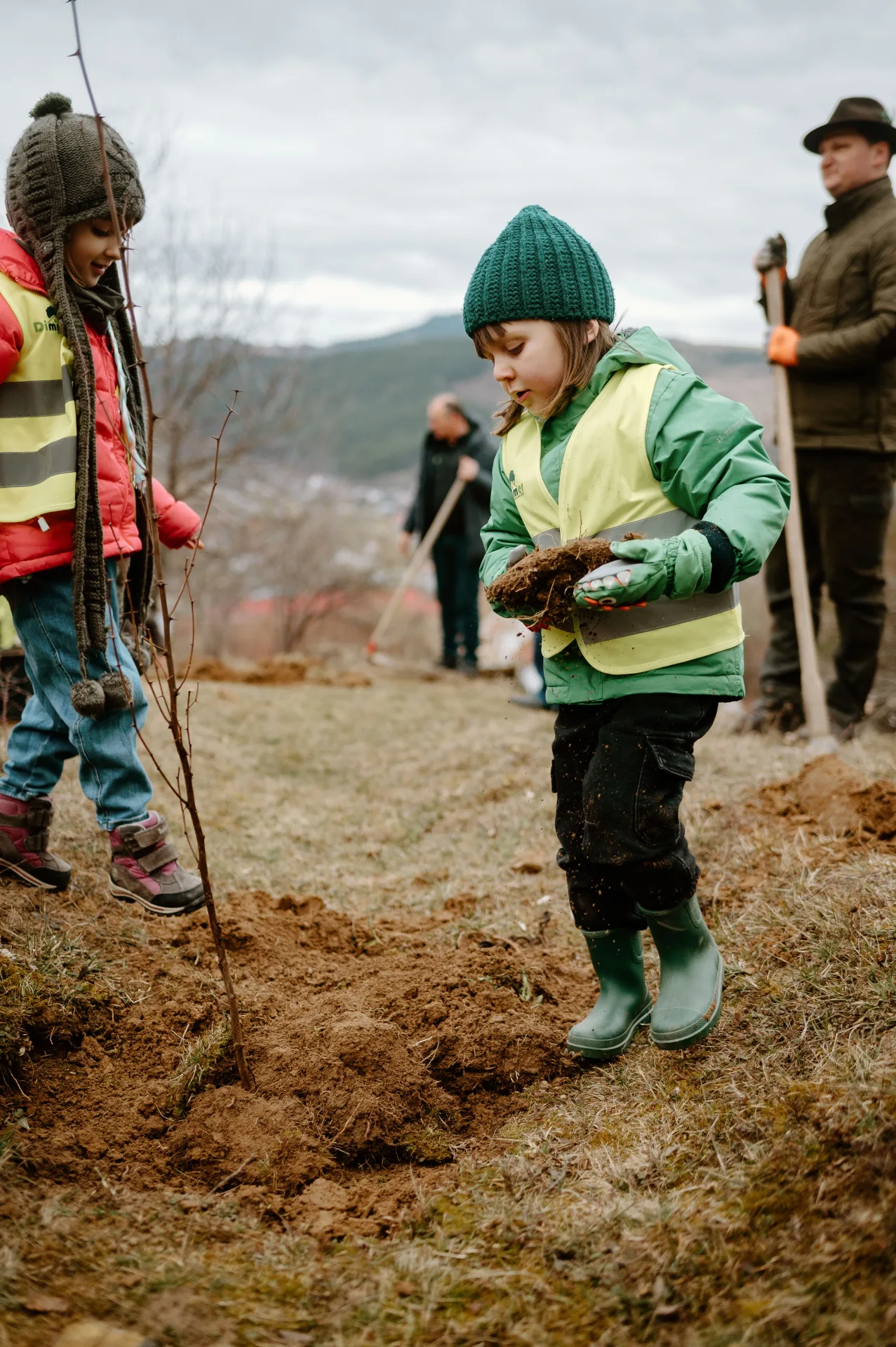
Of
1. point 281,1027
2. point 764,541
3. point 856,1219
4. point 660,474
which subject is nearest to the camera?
point 856,1219

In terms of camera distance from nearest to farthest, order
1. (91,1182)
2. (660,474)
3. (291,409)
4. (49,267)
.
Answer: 1. (91,1182)
2. (660,474)
3. (49,267)
4. (291,409)

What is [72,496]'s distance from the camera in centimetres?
312

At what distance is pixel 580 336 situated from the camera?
266 cm

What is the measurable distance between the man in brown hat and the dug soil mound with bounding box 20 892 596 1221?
328 cm

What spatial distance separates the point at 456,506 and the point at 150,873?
7216mm

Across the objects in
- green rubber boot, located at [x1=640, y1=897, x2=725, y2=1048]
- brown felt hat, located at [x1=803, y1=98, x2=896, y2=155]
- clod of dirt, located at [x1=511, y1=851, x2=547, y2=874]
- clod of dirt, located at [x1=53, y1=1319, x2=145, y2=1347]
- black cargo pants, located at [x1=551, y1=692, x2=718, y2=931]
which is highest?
brown felt hat, located at [x1=803, y1=98, x2=896, y2=155]

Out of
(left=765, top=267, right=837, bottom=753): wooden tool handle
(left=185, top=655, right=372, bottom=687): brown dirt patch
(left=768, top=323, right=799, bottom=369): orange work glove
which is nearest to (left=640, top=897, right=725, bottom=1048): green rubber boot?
(left=765, top=267, right=837, bottom=753): wooden tool handle

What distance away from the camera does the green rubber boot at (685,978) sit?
2592mm

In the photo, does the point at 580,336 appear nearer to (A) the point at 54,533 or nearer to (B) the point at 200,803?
(A) the point at 54,533

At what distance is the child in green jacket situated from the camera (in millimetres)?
2449

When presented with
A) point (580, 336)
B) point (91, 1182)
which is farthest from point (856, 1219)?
point (580, 336)

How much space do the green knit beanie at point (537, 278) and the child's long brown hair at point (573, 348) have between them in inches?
1.0

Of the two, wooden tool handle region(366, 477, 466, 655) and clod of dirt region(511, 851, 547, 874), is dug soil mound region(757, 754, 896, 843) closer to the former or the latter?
clod of dirt region(511, 851, 547, 874)

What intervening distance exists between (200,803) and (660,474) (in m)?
3.42
